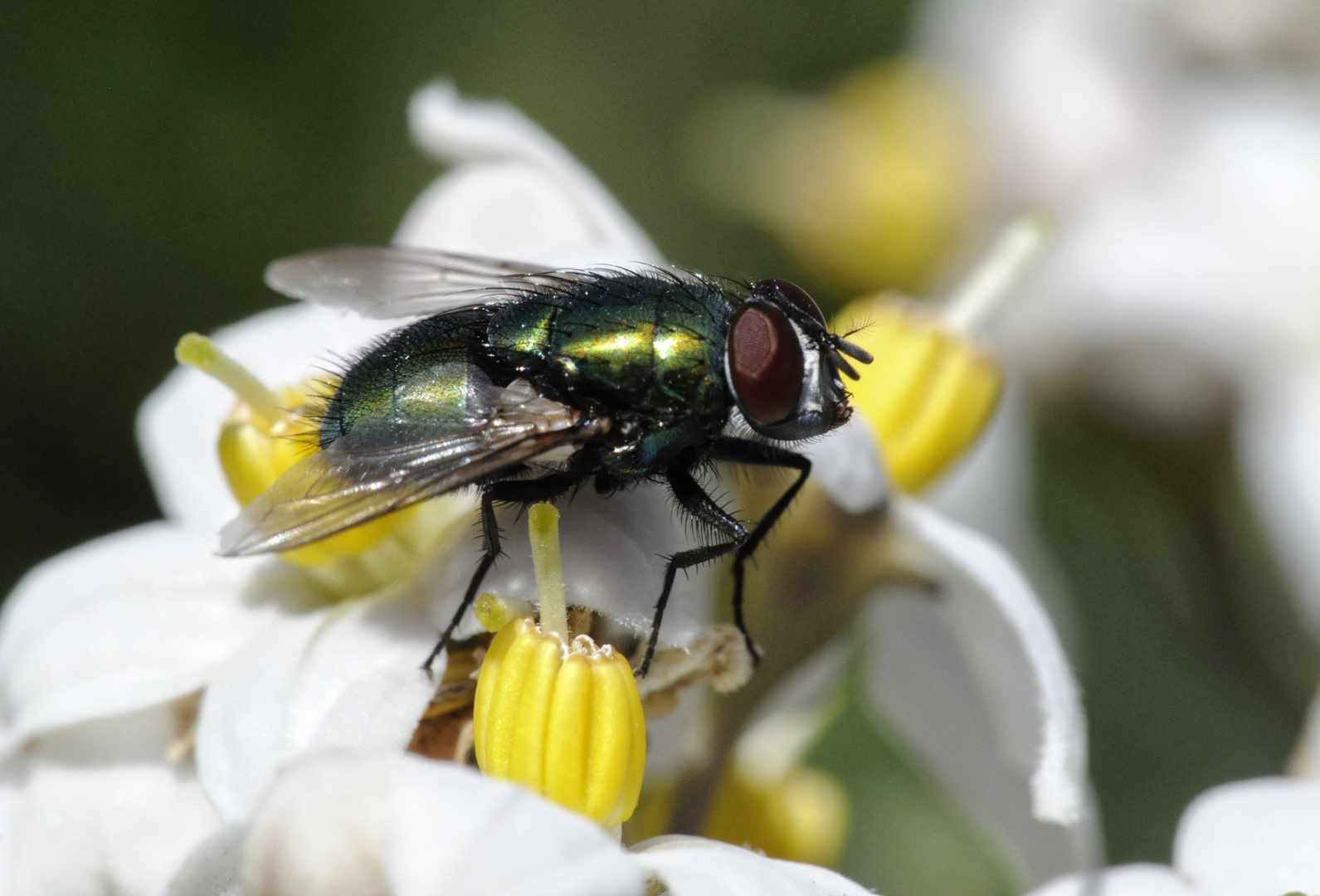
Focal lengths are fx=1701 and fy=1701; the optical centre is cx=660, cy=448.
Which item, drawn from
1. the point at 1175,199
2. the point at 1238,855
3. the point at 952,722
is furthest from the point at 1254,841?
the point at 1175,199

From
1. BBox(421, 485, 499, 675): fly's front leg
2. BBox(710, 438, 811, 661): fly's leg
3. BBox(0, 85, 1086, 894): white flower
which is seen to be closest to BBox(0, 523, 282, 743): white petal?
BBox(0, 85, 1086, 894): white flower

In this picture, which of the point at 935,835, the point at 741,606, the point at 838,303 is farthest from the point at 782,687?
the point at 838,303

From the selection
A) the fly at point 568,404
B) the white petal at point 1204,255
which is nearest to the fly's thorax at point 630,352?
the fly at point 568,404

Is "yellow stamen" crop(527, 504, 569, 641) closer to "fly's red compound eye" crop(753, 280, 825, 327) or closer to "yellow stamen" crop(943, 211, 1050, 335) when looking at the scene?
"fly's red compound eye" crop(753, 280, 825, 327)

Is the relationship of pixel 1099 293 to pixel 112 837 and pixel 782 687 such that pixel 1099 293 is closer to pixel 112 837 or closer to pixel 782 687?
pixel 782 687

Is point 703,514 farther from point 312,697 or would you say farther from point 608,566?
point 312,697

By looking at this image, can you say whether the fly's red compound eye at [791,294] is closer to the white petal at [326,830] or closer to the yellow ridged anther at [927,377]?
the yellow ridged anther at [927,377]
